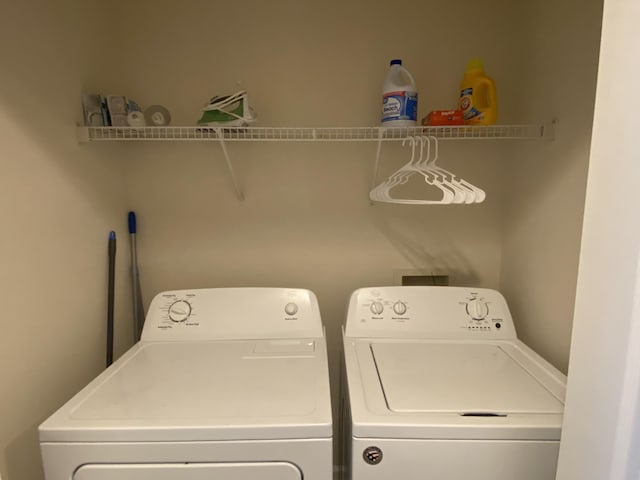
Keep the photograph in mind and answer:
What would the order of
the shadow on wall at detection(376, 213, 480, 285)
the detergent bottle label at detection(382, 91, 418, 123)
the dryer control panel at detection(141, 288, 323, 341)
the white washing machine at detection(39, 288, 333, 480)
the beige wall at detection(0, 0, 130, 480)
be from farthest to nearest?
1. the shadow on wall at detection(376, 213, 480, 285)
2. the dryer control panel at detection(141, 288, 323, 341)
3. the detergent bottle label at detection(382, 91, 418, 123)
4. the beige wall at detection(0, 0, 130, 480)
5. the white washing machine at detection(39, 288, 333, 480)

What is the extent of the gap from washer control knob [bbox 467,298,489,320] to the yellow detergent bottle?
0.73 metres

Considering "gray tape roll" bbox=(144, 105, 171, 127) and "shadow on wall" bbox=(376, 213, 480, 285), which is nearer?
"gray tape roll" bbox=(144, 105, 171, 127)

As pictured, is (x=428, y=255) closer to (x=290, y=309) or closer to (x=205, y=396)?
(x=290, y=309)

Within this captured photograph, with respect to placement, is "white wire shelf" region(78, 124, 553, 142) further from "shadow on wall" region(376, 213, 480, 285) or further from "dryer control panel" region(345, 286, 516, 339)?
"dryer control panel" region(345, 286, 516, 339)

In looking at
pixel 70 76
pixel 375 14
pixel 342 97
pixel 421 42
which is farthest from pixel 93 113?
pixel 421 42

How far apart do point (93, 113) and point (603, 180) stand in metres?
1.70

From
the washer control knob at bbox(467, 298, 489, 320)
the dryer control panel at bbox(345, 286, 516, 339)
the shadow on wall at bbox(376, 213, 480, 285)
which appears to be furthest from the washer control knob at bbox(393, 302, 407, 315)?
the shadow on wall at bbox(376, 213, 480, 285)

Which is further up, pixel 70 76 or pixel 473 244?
pixel 70 76

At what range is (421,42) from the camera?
1.87m

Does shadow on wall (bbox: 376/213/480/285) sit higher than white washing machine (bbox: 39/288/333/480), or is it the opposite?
shadow on wall (bbox: 376/213/480/285)

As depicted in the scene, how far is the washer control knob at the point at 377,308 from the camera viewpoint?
1.69 metres

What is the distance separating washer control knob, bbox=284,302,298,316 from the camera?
1.70 metres

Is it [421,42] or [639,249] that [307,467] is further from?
[421,42]

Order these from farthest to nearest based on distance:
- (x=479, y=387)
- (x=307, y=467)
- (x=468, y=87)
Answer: (x=468, y=87) → (x=479, y=387) → (x=307, y=467)
